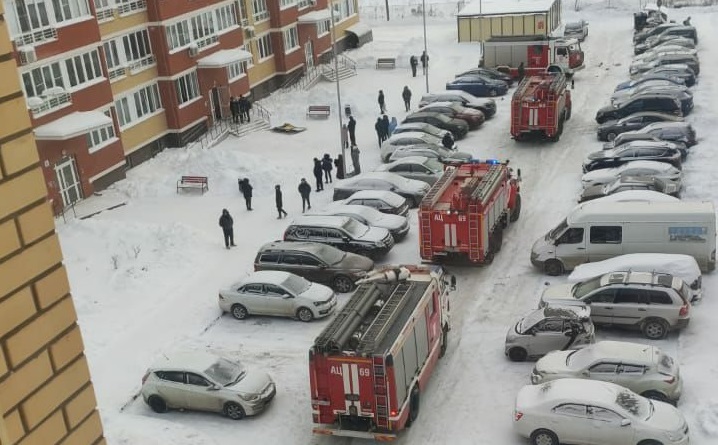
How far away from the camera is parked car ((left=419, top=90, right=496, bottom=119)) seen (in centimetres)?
4162

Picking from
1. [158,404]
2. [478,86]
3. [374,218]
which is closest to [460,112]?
[478,86]

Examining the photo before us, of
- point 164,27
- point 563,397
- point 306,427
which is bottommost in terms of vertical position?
point 306,427

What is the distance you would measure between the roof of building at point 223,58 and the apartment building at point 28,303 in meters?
35.8

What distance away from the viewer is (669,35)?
2025 inches

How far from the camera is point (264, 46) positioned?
48.9 meters

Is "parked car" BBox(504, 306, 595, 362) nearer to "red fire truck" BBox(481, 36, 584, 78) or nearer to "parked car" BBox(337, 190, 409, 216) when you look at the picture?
"parked car" BBox(337, 190, 409, 216)

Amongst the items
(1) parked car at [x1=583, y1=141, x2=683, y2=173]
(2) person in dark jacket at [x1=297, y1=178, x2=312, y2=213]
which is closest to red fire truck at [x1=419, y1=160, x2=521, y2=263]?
(2) person in dark jacket at [x1=297, y1=178, x2=312, y2=213]

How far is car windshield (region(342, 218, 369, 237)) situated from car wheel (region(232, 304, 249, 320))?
15.6 ft

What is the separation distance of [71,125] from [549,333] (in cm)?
2050

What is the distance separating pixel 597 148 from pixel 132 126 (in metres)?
20.9

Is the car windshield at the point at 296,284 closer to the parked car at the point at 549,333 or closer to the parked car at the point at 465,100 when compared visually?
the parked car at the point at 549,333

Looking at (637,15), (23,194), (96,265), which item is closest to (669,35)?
(637,15)

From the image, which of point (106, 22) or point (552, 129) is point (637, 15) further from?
point (106, 22)

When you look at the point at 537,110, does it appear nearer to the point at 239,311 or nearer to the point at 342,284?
the point at 342,284
